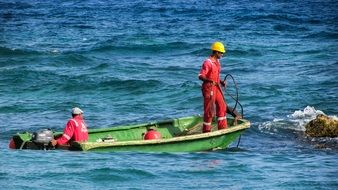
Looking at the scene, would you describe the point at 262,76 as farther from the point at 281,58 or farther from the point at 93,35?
the point at 93,35

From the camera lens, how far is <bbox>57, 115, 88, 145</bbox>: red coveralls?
15859 mm

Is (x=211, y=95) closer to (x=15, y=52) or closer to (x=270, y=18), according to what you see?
(x=15, y=52)

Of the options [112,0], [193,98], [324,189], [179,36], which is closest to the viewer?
[324,189]

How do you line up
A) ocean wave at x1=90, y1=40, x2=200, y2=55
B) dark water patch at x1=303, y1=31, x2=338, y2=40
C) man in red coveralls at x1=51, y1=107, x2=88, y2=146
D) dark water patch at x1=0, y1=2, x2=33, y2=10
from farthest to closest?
1. dark water patch at x1=0, y1=2, x2=33, y2=10
2. dark water patch at x1=303, y1=31, x2=338, y2=40
3. ocean wave at x1=90, y1=40, x2=200, y2=55
4. man in red coveralls at x1=51, y1=107, x2=88, y2=146

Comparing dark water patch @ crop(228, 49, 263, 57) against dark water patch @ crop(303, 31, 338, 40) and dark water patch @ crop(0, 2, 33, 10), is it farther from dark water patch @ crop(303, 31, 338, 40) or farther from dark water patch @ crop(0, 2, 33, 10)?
dark water patch @ crop(0, 2, 33, 10)

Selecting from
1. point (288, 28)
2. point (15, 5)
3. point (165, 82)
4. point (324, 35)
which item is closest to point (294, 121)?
point (165, 82)

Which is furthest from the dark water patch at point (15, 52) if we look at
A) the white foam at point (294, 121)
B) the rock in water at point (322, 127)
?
the rock in water at point (322, 127)

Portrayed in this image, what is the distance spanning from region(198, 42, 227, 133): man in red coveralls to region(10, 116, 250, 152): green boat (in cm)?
37

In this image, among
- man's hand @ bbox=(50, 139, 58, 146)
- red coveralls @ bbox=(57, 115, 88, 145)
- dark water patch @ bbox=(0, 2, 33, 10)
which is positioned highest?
dark water patch @ bbox=(0, 2, 33, 10)

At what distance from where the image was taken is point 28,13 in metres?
50.0

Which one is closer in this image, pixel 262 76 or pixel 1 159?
pixel 1 159

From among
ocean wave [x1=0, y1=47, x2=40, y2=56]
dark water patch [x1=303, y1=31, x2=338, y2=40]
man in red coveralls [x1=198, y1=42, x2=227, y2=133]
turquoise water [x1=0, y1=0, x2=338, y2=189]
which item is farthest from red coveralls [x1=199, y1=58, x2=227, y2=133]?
dark water patch [x1=303, y1=31, x2=338, y2=40]

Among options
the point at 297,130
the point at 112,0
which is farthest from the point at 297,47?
the point at 112,0

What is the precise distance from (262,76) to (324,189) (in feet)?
46.5
